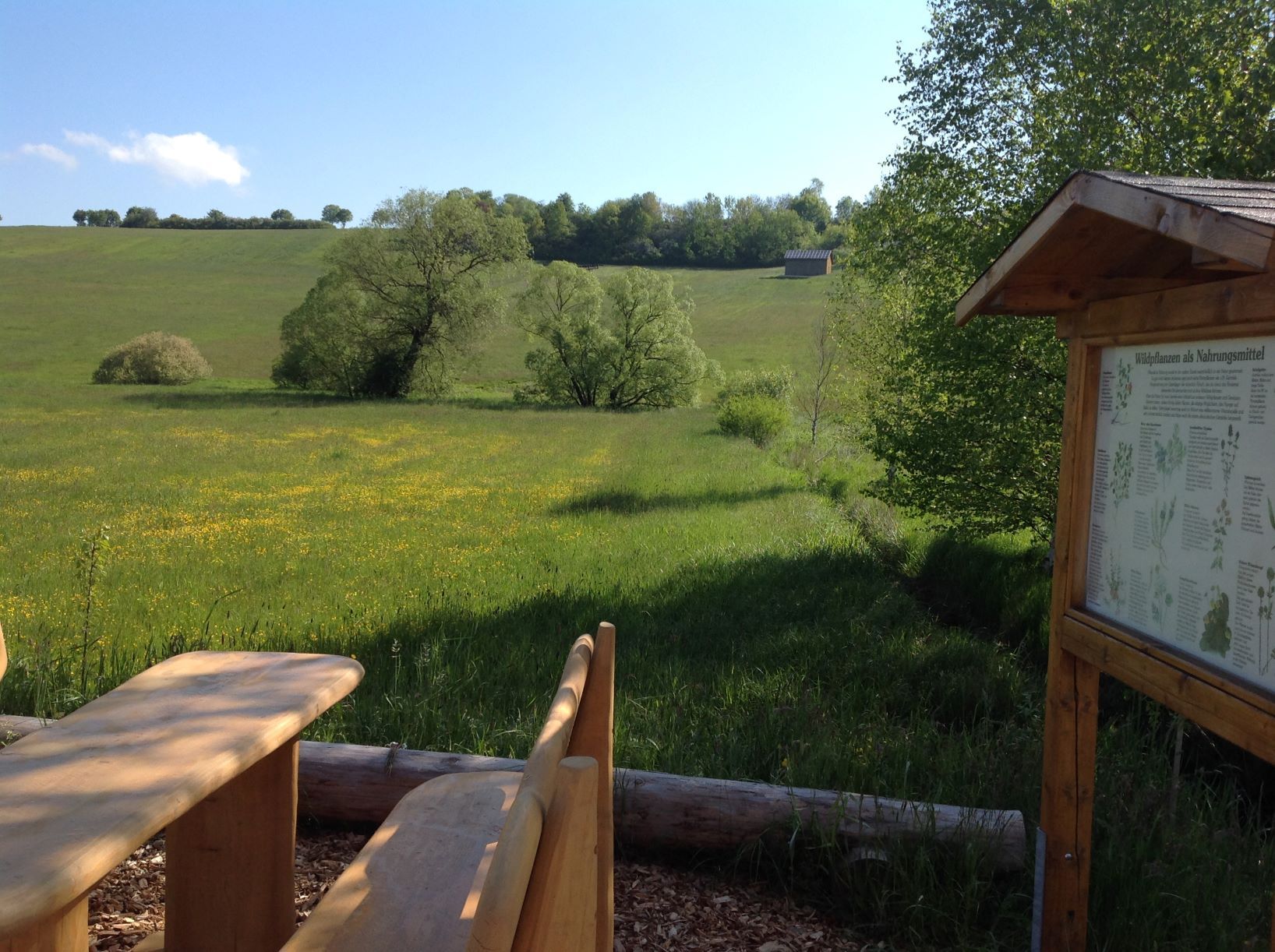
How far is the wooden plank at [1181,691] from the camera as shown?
2.33 metres

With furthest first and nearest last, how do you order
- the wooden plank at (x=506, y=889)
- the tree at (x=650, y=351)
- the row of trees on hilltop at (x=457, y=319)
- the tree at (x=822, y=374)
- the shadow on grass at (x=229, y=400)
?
1. the tree at (x=650, y=351)
2. the row of trees on hilltop at (x=457, y=319)
3. the shadow on grass at (x=229, y=400)
4. the tree at (x=822, y=374)
5. the wooden plank at (x=506, y=889)

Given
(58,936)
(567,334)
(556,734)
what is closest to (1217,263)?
(556,734)

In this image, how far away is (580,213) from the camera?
11162 cm

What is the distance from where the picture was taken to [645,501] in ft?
56.1

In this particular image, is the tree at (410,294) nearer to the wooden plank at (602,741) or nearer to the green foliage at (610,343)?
the green foliage at (610,343)

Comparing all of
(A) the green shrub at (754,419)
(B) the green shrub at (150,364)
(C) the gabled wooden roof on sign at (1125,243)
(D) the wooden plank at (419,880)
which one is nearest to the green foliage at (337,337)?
(B) the green shrub at (150,364)

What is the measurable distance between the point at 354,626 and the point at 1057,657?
5583mm

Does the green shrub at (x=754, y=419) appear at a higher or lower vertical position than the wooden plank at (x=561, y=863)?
higher

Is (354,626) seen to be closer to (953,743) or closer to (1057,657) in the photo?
(953,743)

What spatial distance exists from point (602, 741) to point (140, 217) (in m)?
133

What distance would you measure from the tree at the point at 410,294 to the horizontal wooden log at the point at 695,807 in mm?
42594

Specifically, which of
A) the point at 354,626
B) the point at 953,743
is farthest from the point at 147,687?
the point at 354,626

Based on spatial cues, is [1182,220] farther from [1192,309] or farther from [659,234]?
[659,234]

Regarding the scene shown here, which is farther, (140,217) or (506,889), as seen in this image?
(140,217)
